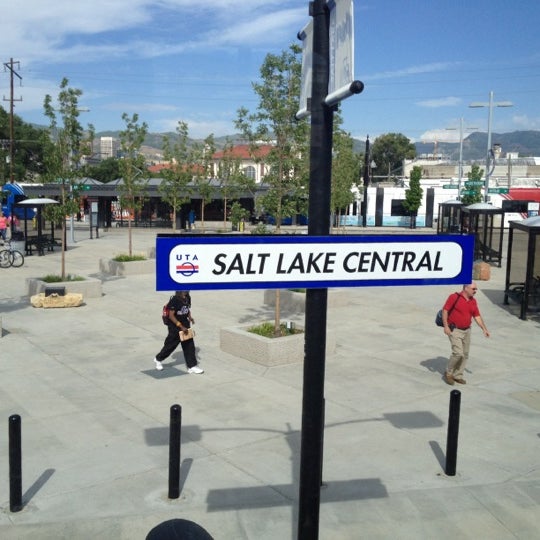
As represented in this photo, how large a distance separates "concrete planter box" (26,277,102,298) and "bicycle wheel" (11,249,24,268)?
688 centimetres

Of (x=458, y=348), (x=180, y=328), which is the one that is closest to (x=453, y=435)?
(x=458, y=348)

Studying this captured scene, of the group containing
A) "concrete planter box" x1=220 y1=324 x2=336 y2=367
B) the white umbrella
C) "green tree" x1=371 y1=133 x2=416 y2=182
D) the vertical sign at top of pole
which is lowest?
"concrete planter box" x1=220 y1=324 x2=336 y2=367

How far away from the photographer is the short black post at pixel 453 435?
6328 mm

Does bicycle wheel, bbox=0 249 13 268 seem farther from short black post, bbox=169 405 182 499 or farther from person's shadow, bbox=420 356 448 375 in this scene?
short black post, bbox=169 405 182 499

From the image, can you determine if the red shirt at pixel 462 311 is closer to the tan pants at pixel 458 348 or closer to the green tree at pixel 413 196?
the tan pants at pixel 458 348

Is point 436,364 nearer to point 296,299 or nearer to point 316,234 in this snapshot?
point 296,299

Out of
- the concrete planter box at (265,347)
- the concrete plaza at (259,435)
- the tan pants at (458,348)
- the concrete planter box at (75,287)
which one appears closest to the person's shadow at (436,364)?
the concrete plaza at (259,435)

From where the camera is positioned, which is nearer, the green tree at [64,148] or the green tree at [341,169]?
the green tree at [64,148]

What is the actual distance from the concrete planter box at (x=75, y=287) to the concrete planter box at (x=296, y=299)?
440 centimetres

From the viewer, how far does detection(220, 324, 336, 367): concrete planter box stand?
10320 mm

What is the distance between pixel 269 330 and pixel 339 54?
26.8 ft

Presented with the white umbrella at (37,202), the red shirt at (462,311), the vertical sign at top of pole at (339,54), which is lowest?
the red shirt at (462,311)

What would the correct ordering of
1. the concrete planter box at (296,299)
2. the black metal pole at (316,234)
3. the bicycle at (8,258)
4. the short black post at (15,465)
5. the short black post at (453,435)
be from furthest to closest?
1. the bicycle at (8,258)
2. the concrete planter box at (296,299)
3. the short black post at (453,435)
4. the short black post at (15,465)
5. the black metal pole at (316,234)

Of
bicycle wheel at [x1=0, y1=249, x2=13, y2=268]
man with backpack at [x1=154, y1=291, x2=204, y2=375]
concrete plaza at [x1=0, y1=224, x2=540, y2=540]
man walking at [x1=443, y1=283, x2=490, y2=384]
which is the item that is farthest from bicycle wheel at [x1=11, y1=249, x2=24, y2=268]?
man walking at [x1=443, y1=283, x2=490, y2=384]
